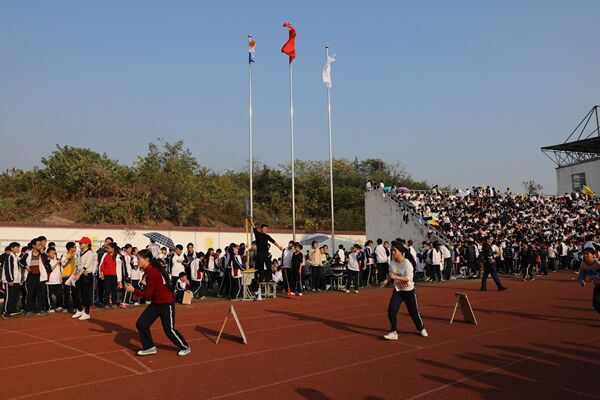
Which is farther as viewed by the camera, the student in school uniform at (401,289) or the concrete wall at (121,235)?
the concrete wall at (121,235)

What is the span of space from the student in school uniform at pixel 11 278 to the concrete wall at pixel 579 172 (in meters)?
46.4

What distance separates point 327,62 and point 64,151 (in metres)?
19.3

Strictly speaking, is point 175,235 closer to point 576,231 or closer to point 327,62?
point 327,62

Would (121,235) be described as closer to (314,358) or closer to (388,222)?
(314,358)

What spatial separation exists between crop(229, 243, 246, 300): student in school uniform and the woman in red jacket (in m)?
8.27

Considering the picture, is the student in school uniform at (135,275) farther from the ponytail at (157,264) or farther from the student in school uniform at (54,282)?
the ponytail at (157,264)

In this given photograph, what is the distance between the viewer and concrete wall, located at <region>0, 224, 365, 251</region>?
19.5 meters

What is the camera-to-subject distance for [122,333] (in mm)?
9859

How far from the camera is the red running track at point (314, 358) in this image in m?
6.00

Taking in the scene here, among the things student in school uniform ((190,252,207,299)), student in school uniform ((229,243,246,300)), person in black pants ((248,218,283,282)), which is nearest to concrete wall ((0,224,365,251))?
student in school uniform ((229,243,246,300))

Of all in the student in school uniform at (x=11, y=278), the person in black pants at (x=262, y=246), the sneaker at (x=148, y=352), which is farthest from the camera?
the person in black pants at (x=262, y=246)

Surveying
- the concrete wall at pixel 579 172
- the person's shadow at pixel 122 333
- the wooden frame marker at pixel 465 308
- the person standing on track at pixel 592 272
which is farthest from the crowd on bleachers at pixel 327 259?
the concrete wall at pixel 579 172

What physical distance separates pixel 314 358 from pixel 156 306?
264 cm

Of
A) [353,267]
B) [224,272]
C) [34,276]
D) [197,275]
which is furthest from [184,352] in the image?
Result: [353,267]
